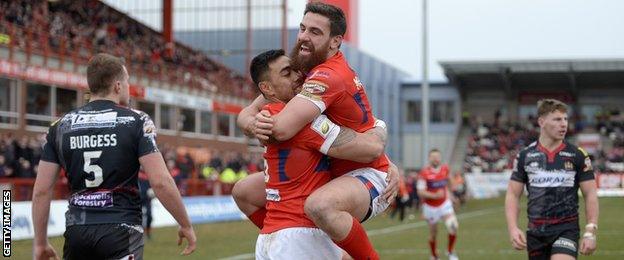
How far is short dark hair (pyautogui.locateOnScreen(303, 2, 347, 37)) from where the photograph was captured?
19.9 ft

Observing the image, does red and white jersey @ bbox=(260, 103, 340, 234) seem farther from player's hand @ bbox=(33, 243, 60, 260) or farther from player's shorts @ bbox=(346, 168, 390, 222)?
player's hand @ bbox=(33, 243, 60, 260)

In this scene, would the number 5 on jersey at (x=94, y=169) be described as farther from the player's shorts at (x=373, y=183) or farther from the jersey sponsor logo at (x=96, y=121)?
the player's shorts at (x=373, y=183)

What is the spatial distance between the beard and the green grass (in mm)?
7594

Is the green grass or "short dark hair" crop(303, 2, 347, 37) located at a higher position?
"short dark hair" crop(303, 2, 347, 37)

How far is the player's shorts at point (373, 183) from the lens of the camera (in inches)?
243

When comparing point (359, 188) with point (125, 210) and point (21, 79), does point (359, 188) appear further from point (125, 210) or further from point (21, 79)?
→ point (21, 79)

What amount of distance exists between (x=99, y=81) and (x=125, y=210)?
2.77 ft

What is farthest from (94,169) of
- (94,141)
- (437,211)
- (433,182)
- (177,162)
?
(177,162)

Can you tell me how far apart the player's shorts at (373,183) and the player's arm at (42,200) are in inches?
77.0

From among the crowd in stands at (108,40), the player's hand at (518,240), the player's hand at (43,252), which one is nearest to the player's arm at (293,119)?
the player's hand at (43,252)

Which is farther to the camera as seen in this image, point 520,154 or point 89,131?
point 520,154

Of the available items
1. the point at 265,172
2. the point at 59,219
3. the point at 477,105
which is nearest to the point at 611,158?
the point at 477,105

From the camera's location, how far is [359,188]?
6.05 metres

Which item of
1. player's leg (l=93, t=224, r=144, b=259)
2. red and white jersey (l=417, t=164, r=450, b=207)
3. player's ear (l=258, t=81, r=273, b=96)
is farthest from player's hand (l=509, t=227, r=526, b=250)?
red and white jersey (l=417, t=164, r=450, b=207)
